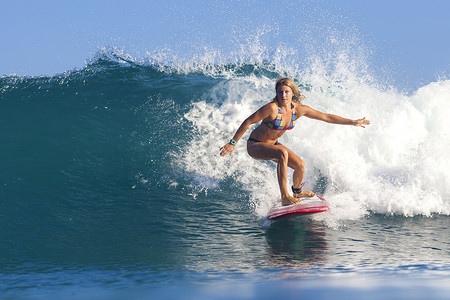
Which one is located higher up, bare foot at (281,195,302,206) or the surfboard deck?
bare foot at (281,195,302,206)

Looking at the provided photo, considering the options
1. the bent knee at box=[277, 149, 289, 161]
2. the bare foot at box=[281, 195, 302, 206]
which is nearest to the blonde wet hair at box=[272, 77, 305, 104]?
the bent knee at box=[277, 149, 289, 161]

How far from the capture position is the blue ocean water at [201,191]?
13.1 ft

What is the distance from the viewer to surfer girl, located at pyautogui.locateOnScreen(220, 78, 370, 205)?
6.00m

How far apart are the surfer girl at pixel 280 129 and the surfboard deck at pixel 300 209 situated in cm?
8

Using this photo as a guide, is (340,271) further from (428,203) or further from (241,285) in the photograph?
(428,203)

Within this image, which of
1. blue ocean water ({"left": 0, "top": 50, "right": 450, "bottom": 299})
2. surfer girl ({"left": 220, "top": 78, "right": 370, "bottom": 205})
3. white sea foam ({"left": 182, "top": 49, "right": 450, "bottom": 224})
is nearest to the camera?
blue ocean water ({"left": 0, "top": 50, "right": 450, "bottom": 299})

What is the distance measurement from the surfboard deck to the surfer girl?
76 mm

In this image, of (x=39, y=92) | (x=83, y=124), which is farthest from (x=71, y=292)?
(x=39, y=92)

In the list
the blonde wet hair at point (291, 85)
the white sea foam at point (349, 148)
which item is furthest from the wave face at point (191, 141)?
the blonde wet hair at point (291, 85)

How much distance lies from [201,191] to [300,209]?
86.7 inches

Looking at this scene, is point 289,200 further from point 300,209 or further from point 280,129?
point 280,129

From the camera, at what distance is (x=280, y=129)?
20.5 ft

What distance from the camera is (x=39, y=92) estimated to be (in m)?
11.4

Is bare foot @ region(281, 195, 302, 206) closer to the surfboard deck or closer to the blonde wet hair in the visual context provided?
the surfboard deck
